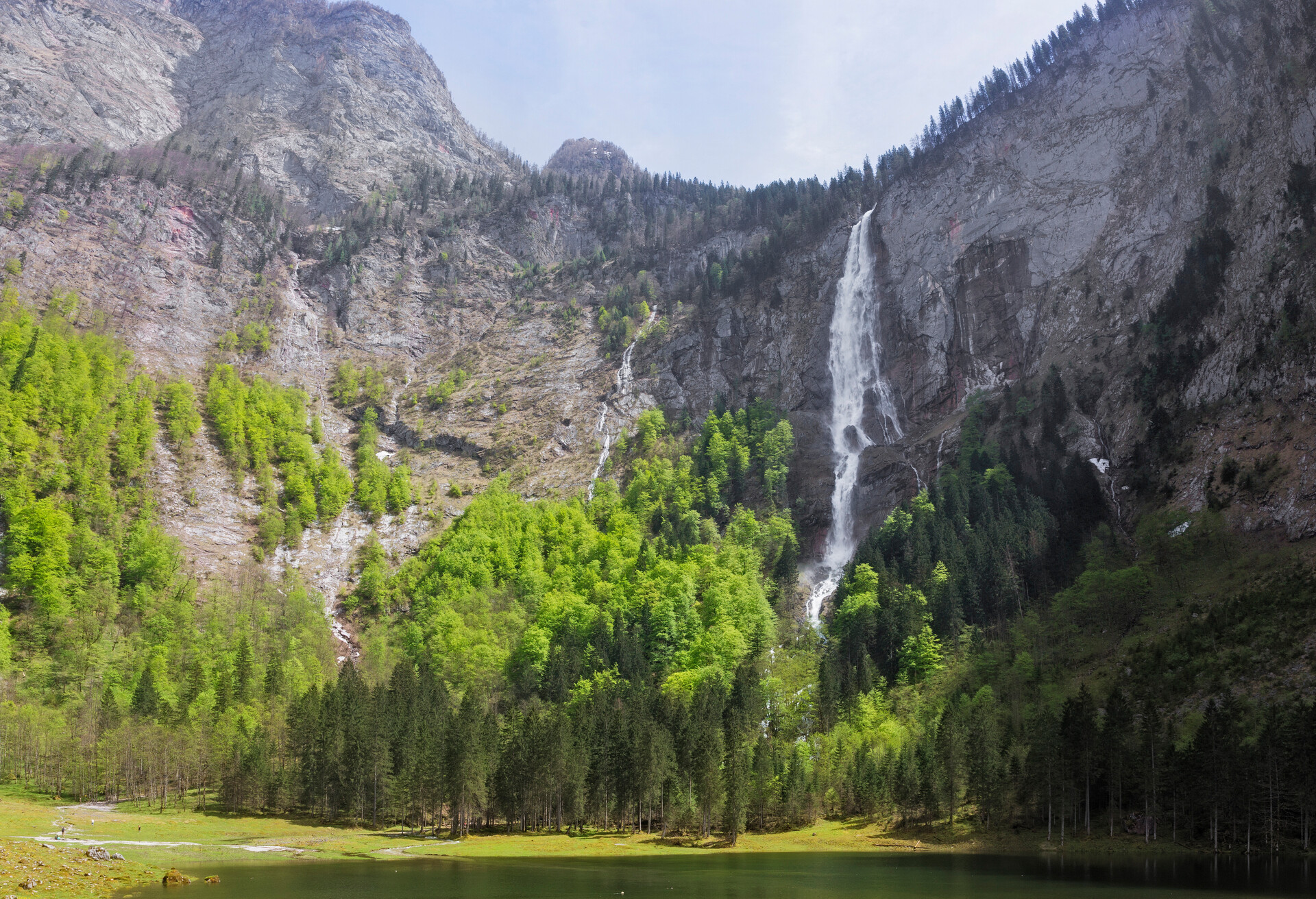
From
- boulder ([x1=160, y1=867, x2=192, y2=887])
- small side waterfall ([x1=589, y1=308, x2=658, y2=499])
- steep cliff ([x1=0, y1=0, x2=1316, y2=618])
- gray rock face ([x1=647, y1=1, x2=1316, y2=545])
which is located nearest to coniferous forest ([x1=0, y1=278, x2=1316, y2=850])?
small side waterfall ([x1=589, y1=308, x2=658, y2=499])

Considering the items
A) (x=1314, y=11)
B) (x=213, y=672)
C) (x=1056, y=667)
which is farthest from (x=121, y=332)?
(x=1314, y=11)

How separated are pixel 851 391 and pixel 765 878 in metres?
127

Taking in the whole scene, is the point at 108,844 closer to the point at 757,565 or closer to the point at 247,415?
the point at 757,565

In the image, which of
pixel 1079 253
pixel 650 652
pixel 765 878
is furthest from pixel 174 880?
pixel 1079 253

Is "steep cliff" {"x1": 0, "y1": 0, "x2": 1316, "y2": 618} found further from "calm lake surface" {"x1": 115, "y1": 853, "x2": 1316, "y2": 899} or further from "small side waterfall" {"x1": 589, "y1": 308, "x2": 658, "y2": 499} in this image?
"calm lake surface" {"x1": 115, "y1": 853, "x2": 1316, "y2": 899}

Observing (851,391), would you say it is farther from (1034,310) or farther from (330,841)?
(330,841)

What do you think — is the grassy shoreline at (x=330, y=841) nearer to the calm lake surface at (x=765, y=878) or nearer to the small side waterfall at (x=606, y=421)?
the calm lake surface at (x=765, y=878)

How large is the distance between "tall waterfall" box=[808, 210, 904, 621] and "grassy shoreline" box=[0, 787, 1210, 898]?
60.1 meters

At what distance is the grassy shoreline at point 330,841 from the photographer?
186 feet

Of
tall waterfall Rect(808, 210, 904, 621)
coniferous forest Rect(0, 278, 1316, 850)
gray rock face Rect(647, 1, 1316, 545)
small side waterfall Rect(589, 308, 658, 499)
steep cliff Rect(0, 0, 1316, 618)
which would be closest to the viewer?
coniferous forest Rect(0, 278, 1316, 850)

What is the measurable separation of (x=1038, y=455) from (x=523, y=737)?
8517 centimetres

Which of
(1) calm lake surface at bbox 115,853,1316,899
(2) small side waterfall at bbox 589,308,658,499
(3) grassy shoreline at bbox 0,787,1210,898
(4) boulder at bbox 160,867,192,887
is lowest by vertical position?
(3) grassy shoreline at bbox 0,787,1210,898

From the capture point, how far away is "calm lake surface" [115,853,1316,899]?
42812 mm

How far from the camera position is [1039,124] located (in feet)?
556
